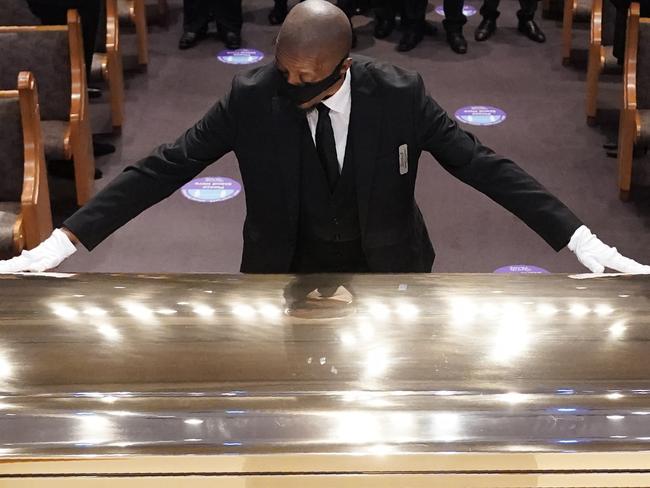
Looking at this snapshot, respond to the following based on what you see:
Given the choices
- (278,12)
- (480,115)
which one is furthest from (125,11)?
(480,115)

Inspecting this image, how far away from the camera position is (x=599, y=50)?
226 inches

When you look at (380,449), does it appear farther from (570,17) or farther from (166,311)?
(570,17)

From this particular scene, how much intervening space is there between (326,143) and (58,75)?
2.71m

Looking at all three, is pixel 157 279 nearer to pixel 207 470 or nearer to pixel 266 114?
pixel 207 470

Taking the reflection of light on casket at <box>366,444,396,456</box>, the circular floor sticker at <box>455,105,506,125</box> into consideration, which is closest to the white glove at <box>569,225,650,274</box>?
the reflection of light on casket at <box>366,444,396,456</box>

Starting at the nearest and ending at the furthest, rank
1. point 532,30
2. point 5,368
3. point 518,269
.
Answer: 1. point 5,368
2. point 518,269
3. point 532,30

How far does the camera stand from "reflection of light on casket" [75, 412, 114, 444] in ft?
→ 3.90

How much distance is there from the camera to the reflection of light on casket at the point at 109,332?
1399mm

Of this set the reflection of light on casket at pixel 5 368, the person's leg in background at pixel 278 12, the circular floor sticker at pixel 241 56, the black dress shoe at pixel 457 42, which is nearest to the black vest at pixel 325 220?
the reflection of light on casket at pixel 5 368

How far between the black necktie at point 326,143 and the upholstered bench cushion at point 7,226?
1878mm

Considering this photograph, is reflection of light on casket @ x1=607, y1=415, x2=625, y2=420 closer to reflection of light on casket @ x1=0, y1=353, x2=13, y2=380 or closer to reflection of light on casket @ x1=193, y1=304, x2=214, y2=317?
reflection of light on casket @ x1=193, y1=304, x2=214, y2=317

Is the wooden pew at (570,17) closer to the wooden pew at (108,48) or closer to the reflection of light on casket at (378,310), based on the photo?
the wooden pew at (108,48)

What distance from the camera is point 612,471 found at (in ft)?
3.93

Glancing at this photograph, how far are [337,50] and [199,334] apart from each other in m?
1.01
